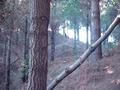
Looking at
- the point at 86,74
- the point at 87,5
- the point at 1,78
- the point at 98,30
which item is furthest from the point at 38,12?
the point at 87,5

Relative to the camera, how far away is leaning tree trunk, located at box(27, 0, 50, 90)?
5.14 meters

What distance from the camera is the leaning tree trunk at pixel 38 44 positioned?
5.14 meters

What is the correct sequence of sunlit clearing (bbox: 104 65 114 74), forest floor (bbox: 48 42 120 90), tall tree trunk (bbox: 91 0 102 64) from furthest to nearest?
tall tree trunk (bbox: 91 0 102 64) < sunlit clearing (bbox: 104 65 114 74) < forest floor (bbox: 48 42 120 90)

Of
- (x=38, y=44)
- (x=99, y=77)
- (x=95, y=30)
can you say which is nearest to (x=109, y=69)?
(x=99, y=77)

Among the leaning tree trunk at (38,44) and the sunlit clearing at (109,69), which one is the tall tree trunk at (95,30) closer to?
the sunlit clearing at (109,69)

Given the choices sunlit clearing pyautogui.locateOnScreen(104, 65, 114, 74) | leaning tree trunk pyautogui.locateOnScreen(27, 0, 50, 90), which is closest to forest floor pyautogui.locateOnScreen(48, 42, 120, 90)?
sunlit clearing pyautogui.locateOnScreen(104, 65, 114, 74)

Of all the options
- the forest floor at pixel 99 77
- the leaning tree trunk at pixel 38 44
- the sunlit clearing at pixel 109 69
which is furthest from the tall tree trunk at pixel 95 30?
the leaning tree trunk at pixel 38 44

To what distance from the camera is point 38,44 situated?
17.2 feet

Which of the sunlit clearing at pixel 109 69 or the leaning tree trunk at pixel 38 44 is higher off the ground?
the leaning tree trunk at pixel 38 44

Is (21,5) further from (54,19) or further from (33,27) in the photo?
(33,27)

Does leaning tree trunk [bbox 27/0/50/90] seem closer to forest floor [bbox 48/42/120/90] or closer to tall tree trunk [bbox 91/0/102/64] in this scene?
forest floor [bbox 48/42/120/90]

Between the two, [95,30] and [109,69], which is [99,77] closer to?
[109,69]

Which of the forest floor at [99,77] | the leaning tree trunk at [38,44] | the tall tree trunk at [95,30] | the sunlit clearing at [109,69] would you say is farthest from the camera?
the tall tree trunk at [95,30]

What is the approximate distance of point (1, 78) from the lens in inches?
867
